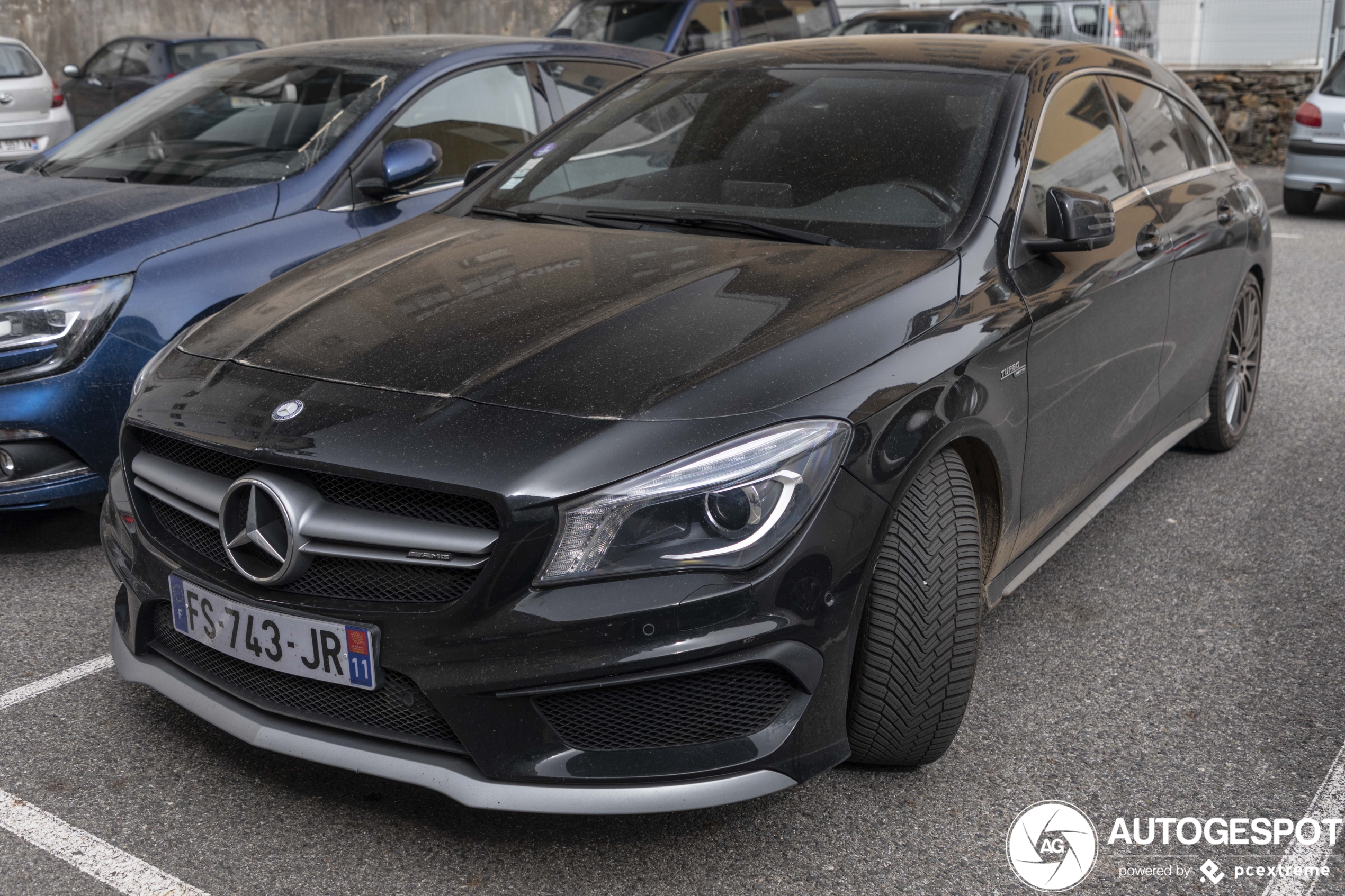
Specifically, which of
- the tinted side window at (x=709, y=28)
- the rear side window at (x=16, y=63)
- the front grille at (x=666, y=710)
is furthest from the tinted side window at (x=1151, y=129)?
the rear side window at (x=16, y=63)

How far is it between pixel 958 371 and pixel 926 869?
0.97m

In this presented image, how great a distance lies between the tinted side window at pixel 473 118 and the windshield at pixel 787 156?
3.56 ft

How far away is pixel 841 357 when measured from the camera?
2367mm

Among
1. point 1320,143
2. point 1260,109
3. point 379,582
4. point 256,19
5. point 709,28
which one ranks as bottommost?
point 1260,109

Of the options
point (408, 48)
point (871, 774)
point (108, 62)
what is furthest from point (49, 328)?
point (108, 62)

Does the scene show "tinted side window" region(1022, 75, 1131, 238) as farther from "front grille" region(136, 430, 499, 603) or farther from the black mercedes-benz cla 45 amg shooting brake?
"front grille" region(136, 430, 499, 603)

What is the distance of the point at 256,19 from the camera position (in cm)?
1947

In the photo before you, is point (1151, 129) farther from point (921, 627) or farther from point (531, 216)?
point (921, 627)

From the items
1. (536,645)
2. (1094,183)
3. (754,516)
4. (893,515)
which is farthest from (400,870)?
(1094,183)

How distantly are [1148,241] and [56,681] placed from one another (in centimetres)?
307

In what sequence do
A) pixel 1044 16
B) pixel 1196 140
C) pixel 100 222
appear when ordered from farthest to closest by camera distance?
pixel 1044 16, pixel 1196 140, pixel 100 222

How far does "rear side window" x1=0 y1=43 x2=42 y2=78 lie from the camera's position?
11937 mm

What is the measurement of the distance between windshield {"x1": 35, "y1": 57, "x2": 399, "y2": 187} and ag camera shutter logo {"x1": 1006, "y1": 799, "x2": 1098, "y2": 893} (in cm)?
317

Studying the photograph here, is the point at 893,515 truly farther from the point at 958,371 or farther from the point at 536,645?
the point at 536,645
